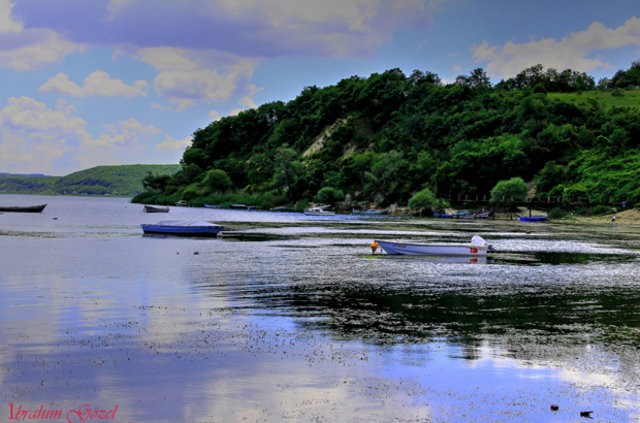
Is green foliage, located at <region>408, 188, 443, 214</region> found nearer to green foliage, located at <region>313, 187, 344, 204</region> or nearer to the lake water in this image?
green foliage, located at <region>313, 187, 344, 204</region>

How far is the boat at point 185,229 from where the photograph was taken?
81.2m

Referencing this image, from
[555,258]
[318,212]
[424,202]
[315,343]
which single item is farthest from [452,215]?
[315,343]

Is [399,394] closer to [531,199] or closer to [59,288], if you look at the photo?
[59,288]

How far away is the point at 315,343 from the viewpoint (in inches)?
933

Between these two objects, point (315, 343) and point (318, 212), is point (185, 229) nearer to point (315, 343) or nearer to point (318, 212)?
point (315, 343)

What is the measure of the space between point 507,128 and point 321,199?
5615 centimetres

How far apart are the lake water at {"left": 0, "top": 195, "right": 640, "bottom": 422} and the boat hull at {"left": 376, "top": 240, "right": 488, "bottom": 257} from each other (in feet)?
31.5

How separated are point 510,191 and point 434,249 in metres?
101

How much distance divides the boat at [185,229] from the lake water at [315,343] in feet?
108

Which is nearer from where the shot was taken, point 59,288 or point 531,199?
point 59,288

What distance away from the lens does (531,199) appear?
507ft

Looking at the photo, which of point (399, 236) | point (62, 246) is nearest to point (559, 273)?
point (399, 236)

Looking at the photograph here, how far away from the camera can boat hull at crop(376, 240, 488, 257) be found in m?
58.0

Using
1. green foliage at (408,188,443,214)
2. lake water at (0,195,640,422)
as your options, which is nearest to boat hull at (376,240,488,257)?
lake water at (0,195,640,422)
